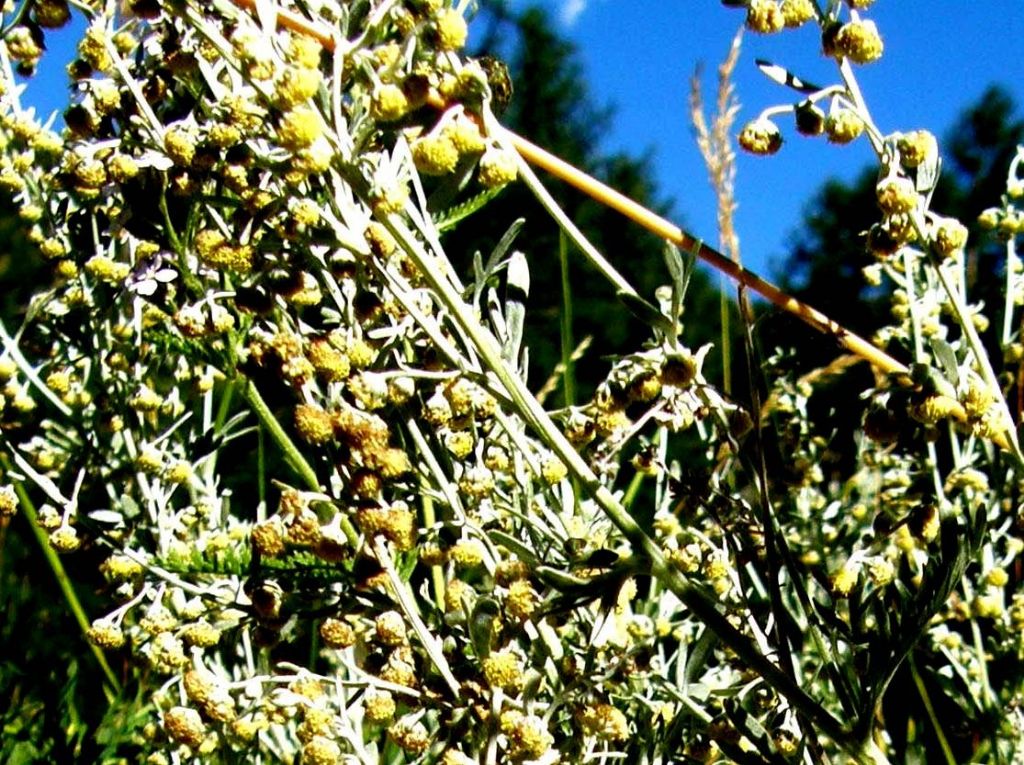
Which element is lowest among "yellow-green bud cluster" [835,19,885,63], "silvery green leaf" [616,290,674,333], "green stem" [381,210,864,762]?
"green stem" [381,210,864,762]

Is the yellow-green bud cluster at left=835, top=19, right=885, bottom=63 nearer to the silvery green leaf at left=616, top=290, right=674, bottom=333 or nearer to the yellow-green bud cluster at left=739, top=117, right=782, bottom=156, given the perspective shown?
the yellow-green bud cluster at left=739, top=117, right=782, bottom=156

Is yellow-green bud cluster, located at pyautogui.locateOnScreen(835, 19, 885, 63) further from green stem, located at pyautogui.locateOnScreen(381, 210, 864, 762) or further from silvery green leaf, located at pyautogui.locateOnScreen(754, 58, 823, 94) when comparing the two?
green stem, located at pyautogui.locateOnScreen(381, 210, 864, 762)

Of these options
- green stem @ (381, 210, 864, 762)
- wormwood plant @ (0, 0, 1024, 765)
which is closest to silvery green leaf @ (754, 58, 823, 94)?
wormwood plant @ (0, 0, 1024, 765)

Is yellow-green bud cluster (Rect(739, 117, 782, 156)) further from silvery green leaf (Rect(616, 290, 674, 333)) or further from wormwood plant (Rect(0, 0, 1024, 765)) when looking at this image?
silvery green leaf (Rect(616, 290, 674, 333))

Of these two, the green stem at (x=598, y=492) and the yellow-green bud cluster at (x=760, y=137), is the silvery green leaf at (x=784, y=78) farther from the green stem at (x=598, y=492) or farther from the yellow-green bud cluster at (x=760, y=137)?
the green stem at (x=598, y=492)

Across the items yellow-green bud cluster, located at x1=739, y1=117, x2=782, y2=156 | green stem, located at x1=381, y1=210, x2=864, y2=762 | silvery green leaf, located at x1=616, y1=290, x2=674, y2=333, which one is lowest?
green stem, located at x1=381, y1=210, x2=864, y2=762

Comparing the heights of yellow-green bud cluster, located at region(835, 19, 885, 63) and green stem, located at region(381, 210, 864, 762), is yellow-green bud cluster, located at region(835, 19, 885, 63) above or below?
above

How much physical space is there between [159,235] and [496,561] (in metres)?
0.37

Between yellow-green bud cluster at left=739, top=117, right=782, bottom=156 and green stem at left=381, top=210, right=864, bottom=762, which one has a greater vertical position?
yellow-green bud cluster at left=739, top=117, right=782, bottom=156

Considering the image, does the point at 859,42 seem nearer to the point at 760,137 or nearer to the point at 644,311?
the point at 760,137

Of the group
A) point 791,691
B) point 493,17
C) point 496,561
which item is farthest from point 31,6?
point 493,17

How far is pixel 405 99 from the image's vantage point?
0.62 m

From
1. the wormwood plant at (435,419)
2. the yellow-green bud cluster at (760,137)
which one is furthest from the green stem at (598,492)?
the yellow-green bud cluster at (760,137)

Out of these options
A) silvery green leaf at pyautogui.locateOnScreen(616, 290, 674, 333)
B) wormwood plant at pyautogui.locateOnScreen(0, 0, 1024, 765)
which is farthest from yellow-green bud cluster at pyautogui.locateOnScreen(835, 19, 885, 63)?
silvery green leaf at pyautogui.locateOnScreen(616, 290, 674, 333)
